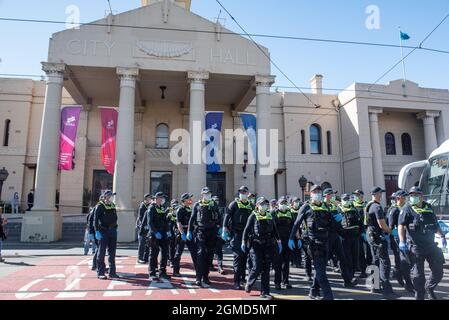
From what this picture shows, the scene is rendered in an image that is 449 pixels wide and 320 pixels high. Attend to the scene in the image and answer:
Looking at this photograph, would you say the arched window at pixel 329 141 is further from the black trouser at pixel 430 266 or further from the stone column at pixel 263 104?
the black trouser at pixel 430 266

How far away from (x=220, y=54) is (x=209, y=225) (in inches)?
599

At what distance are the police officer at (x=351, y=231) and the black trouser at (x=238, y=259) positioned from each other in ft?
9.15

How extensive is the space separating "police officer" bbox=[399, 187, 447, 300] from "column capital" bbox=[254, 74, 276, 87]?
15.4 meters

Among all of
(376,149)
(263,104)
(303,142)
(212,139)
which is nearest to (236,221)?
(212,139)

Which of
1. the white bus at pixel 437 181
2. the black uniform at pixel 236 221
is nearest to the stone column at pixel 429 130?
the white bus at pixel 437 181

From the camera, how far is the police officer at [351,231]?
30.4ft

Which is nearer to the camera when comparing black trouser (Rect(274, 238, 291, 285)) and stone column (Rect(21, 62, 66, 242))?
black trouser (Rect(274, 238, 291, 285))

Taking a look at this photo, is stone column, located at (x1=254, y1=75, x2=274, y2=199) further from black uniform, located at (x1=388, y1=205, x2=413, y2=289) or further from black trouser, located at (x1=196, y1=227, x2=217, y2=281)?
black trouser, located at (x1=196, y1=227, x2=217, y2=281)

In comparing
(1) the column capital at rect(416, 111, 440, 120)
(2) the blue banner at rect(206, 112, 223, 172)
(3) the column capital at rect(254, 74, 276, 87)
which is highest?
(3) the column capital at rect(254, 74, 276, 87)

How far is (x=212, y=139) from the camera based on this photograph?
69.8 ft

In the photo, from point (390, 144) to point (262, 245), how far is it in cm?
2628

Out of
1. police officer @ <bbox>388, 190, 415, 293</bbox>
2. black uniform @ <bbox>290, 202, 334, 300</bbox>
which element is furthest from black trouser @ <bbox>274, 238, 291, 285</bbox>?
police officer @ <bbox>388, 190, 415, 293</bbox>

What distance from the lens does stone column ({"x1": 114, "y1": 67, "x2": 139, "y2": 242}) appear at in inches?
757
